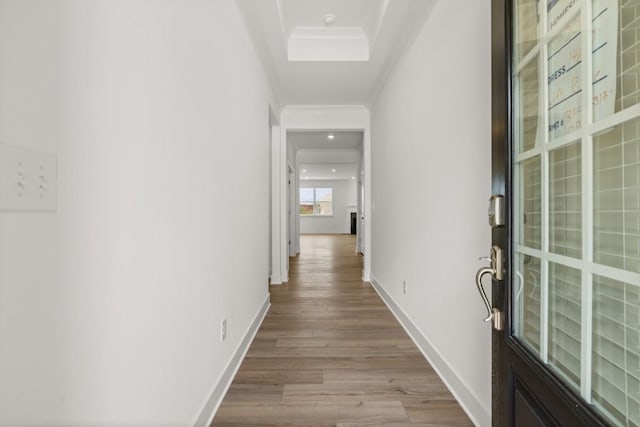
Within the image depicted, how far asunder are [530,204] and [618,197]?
24 centimetres

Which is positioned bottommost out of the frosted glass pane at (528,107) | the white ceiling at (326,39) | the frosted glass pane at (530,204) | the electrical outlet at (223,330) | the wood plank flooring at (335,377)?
the wood plank flooring at (335,377)

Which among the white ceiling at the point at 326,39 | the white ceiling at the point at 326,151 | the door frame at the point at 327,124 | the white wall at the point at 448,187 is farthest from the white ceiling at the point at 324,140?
the white wall at the point at 448,187

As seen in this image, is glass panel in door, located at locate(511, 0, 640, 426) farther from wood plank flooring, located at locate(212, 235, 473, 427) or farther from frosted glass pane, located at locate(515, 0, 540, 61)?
wood plank flooring, located at locate(212, 235, 473, 427)

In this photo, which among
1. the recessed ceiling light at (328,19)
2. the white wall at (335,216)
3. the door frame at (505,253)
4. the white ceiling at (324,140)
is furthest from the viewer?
the white wall at (335,216)

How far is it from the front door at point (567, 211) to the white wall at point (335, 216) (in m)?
12.2

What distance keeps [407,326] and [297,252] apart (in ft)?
14.8

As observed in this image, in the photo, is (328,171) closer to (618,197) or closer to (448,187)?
(448,187)

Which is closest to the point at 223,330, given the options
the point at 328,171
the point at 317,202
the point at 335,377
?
the point at 335,377

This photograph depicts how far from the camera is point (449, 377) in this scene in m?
1.67

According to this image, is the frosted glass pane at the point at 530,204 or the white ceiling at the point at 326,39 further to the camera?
the white ceiling at the point at 326,39

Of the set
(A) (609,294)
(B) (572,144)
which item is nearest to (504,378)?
(A) (609,294)

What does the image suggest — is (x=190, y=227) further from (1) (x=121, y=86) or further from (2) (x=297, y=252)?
(2) (x=297, y=252)

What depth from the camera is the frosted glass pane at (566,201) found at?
0.69 meters

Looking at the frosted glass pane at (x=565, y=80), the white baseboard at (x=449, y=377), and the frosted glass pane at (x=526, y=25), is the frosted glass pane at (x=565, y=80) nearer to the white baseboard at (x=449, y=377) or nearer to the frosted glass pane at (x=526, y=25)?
the frosted glass pane at (x=526, y=25)
